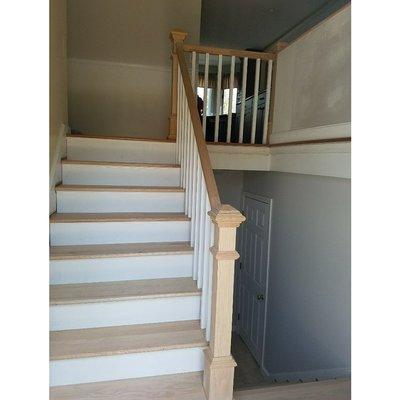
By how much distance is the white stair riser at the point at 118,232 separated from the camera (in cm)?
244

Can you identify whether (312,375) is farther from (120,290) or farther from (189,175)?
(189,175)

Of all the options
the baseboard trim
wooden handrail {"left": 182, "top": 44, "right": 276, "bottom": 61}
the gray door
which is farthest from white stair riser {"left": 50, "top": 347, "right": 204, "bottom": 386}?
wooden handrail {"left": 182, "top": 44, "right": 276, "bottom": 61}

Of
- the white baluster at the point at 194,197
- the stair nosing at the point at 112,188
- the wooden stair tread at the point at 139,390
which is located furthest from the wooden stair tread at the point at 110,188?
the wooden stair tread at the point at 139,390

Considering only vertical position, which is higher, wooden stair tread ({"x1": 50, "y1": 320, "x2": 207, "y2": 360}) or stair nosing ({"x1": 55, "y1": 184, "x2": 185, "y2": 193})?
stair nosing ({"x1": 55, "y1": 184, "x2": 185, "y2": 193})

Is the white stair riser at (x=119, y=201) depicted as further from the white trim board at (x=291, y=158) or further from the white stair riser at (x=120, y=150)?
the white trim board at (x=291, y=158)

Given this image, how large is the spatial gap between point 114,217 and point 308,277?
1.72 meters

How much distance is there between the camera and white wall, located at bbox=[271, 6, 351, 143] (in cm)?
242

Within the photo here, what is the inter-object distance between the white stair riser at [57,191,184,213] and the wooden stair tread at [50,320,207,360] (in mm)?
965

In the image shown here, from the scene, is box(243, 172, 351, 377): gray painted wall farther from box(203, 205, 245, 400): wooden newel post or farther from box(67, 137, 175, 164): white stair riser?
box(67, 137, 175, 164): white stair riser

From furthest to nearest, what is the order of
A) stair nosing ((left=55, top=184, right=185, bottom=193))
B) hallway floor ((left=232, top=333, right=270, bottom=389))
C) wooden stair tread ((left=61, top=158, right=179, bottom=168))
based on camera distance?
hallway floor ((left=232, top=333, right=270, bottom=389))
wooden stair tread ((left=61, top=158, right=179, bottom=168))
stair nosing ((left=55, top=184, right=185, bottom=193))

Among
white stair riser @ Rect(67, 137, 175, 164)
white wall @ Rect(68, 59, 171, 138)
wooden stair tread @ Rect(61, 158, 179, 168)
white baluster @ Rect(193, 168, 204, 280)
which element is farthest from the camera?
white wall @ Rect(68, 59, 171, 138)

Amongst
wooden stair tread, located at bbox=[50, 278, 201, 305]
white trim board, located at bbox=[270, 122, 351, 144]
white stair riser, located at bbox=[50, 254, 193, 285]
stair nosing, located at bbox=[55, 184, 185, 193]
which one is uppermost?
white trim board, located at bbox=[270, 122, 351, 144]
